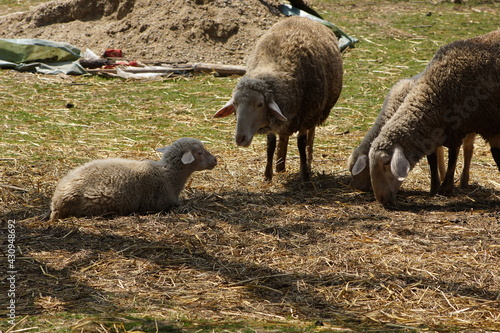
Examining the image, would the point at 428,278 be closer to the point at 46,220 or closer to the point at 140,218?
the point at 140,218

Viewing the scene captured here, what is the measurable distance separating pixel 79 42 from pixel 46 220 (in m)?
9.62

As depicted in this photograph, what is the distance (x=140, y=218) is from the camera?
6.01 metres

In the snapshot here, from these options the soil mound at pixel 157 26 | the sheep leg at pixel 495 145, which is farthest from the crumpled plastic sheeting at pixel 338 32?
the sheep leg at pixel 495 145

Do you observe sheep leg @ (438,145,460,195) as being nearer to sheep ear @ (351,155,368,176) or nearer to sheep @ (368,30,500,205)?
sheep @ (368,30,500,205)

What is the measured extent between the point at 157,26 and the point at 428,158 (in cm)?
916

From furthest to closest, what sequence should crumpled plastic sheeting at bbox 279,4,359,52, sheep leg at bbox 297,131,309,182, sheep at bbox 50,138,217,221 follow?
crumpled plastic sheeting at bbox 279,4,359,52, sheep leg at bbox 297,131,309,182, sheep at bbox 50,138,217,221

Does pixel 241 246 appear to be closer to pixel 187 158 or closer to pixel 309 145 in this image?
pixel 187 158

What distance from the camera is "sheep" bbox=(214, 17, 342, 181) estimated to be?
7094mm

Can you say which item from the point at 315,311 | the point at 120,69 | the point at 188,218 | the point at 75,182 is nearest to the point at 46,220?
the point at 75,182

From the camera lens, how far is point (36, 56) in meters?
13.2

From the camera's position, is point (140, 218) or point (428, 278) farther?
point (140, 218)

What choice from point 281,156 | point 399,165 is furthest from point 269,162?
point 399,165

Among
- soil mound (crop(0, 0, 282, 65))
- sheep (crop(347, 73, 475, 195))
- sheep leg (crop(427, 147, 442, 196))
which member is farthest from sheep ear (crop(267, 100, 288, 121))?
soil mound (crop(0, 0, 282, 65))

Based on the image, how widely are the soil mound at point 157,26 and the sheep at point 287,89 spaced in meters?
5.86
